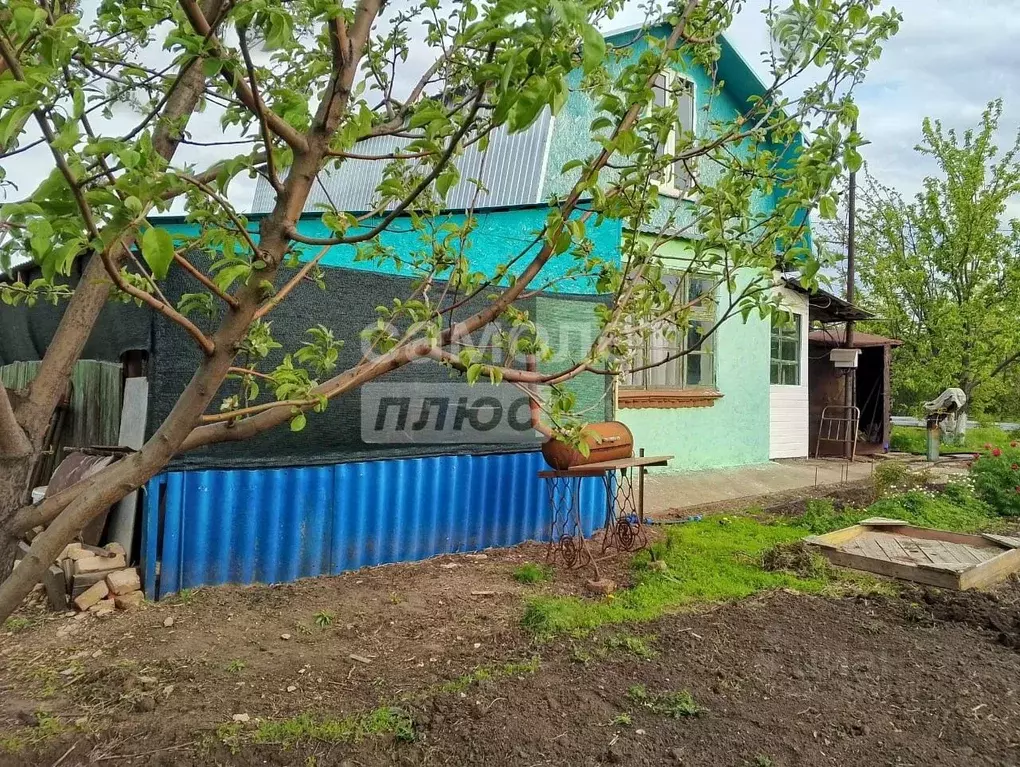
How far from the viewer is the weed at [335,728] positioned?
9.46 feet

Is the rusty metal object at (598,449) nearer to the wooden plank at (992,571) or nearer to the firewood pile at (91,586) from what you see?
the wooden plank at (992,571)

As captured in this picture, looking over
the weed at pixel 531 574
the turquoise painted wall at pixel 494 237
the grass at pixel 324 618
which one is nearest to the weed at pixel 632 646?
the weed at pixel 531 574

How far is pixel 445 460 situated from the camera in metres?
5.74

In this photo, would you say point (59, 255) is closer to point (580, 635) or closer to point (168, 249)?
point (168, 249)

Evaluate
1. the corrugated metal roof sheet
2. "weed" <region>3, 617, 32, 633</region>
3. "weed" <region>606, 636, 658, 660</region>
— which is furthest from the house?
"weed" <region>3, 617, 32, 633</region>

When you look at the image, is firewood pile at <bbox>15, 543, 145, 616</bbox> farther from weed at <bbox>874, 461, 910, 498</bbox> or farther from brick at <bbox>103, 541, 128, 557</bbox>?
weed at <bbox>874, 461, 910, 498</bbox>

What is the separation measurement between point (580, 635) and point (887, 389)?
13.3 metres

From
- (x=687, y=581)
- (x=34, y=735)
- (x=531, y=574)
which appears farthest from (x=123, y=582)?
(x=687, y=581)

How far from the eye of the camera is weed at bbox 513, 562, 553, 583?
204 inches

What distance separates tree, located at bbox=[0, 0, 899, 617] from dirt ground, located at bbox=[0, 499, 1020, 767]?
4.34ft

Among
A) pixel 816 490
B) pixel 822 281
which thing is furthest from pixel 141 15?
pixel 816 490

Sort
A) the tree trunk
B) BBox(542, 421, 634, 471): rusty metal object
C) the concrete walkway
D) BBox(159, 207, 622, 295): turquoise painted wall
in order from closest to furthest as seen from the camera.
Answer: the tree trunk < BBox(542, 421, 634, 471): rusty metal object < BBox(159, 207, 622, 295): turquoise painted wall < the concrete walkway

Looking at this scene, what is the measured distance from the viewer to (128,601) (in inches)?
169

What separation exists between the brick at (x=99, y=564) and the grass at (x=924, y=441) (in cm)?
1484
